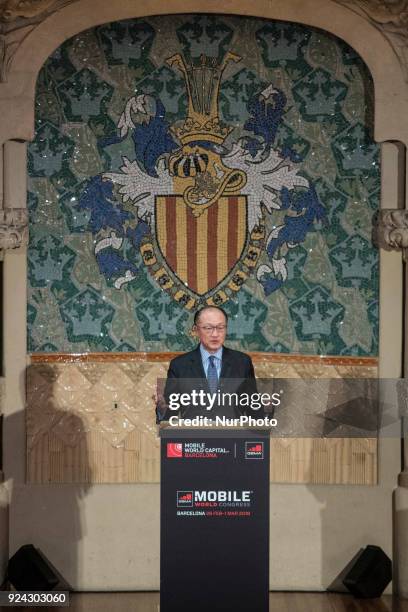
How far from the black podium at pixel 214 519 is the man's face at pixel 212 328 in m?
0.81

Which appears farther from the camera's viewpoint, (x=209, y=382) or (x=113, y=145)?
(x=113, y=145)

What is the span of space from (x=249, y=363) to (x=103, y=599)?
171 cm

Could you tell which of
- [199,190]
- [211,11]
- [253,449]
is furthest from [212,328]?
[211,11]

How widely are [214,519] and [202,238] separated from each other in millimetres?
2223

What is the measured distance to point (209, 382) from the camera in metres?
6.05

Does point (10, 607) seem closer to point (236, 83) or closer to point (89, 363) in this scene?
point (89, 363)

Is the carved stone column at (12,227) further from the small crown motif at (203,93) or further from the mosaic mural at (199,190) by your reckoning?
the small crown motif at (203,93)

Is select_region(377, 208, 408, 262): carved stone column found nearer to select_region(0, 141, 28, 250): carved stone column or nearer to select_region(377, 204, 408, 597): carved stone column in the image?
select_region(377, 204, 408, 597): carved stone column

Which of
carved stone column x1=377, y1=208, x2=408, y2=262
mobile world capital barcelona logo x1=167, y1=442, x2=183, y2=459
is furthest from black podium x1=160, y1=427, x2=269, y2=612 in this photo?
carved stone column x1=377, y1=208, x2=408, y2=262

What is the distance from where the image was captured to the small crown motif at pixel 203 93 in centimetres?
713

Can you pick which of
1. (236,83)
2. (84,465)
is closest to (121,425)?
(84,465)

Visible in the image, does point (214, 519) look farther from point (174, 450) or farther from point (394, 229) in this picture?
point (394, 229)

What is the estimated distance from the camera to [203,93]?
7.13 metres

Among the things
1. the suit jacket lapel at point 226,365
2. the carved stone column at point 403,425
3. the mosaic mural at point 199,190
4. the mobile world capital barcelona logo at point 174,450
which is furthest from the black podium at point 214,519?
the mosaic mural at point 199,190
